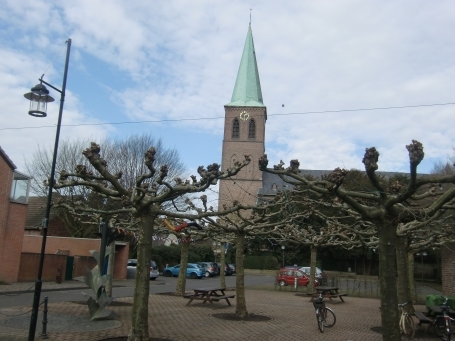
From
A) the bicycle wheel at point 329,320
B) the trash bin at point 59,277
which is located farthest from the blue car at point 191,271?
the bicycle wheel at point 329,320

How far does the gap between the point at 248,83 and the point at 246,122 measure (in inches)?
261

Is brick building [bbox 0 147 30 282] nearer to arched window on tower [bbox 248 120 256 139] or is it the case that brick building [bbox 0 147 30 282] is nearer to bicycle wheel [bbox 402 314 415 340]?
bicycle wheel [bbox 402 314 415 340]

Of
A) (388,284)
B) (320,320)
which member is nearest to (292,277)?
(320,320)

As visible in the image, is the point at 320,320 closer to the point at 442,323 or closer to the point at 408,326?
the point at 408,326

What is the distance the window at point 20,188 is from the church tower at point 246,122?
4416cm

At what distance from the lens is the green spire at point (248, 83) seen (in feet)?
225

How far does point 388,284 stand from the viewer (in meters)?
6.74

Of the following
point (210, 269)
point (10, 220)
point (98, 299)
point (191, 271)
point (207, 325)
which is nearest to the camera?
point (207, 325)

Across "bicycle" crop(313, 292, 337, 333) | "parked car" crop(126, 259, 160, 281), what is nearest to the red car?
"parked car" crop(126, 259, 160, 281)

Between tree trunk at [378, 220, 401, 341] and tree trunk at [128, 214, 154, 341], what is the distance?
448 cm

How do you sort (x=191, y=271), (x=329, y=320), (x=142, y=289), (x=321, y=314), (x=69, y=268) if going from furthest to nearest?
1. (x=191, y=271)
2. (x=69, y=268)
3. (x=329, y=320)
4. (x=321, y=314)
5. (x=142, y=289)

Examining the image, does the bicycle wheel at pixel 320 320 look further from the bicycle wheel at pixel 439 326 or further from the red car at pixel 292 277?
the red car at pixel 292 277

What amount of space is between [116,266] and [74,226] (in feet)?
19.4

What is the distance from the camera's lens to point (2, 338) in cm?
925
